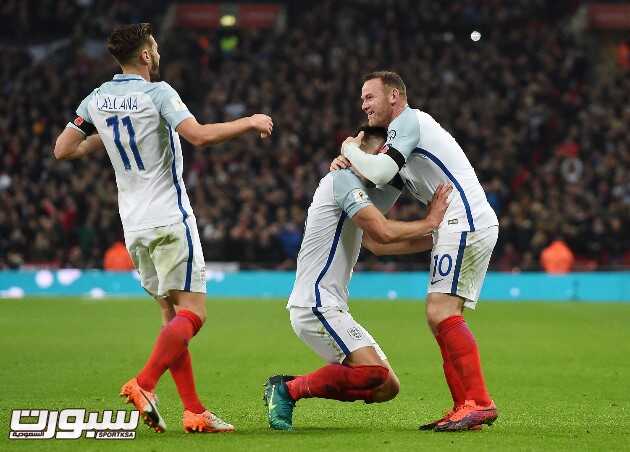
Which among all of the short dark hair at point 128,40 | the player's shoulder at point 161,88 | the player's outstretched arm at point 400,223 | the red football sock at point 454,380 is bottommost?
the red football sock at point 454,380

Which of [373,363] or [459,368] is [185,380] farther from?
[459,368]

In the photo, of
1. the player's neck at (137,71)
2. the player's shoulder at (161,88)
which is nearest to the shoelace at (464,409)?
the player's shoulder at (161,88)

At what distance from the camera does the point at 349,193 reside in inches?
271

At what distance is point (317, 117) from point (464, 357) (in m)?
19.6

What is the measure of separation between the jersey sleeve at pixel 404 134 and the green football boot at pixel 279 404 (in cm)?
158

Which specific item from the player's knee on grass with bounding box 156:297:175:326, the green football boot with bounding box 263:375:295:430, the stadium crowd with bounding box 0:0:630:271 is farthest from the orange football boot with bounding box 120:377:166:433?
the stadium crowd with bounding box 0:0:630:271

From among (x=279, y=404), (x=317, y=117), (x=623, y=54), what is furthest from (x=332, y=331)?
(x=623, y=54)

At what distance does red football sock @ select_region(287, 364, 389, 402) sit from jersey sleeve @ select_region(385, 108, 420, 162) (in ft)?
4.16

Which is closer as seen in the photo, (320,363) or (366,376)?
(366,376)

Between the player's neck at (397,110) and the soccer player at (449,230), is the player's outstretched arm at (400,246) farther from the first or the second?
the player's neck at (397,110)

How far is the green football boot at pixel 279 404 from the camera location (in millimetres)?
7074

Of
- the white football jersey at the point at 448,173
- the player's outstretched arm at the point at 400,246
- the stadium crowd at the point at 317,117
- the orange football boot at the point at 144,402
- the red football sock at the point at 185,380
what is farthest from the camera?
the stadium crowd at the point at 317,117

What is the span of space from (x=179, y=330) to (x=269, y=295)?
15.7 meters

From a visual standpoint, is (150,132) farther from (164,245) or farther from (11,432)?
(11,432)
